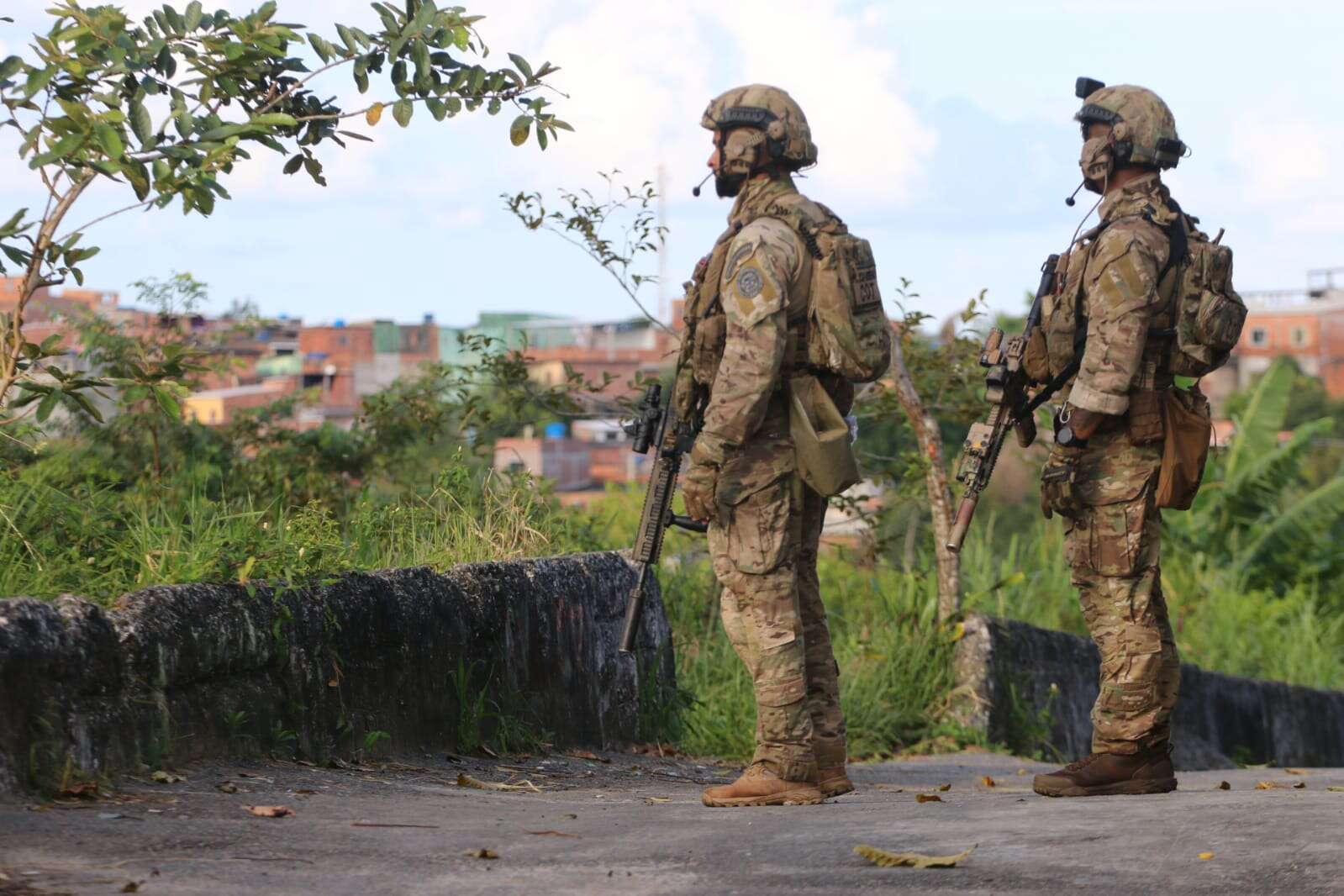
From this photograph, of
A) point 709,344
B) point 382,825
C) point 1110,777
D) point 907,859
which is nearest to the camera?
point 907,859

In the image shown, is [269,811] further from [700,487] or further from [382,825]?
[700,487]

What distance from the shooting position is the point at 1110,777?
5305 millimetres

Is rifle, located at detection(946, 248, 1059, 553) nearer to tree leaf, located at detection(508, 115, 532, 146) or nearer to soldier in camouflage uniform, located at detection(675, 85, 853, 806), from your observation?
soldier in camouflage uniform, located at detection(675, 85, 853, 806)

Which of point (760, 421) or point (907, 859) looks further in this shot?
point (760, 421)

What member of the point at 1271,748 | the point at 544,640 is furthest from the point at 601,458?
the point at 544,640

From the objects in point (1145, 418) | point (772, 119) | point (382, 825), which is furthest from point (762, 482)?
point (382, 825)

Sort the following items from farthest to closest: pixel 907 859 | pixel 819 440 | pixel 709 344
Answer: pixel 709 344
pixel 819 440
pixel 907 859

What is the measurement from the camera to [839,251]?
509 cm

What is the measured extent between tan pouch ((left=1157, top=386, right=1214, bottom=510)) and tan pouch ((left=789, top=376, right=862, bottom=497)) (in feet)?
3.23

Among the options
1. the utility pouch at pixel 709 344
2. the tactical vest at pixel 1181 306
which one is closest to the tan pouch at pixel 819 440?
the utility pouch at pixel 709 344

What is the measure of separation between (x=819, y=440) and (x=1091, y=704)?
5.41m

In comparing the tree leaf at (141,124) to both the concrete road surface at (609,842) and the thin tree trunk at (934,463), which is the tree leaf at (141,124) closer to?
the concrete road surface at (609,842)

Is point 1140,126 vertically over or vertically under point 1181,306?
over

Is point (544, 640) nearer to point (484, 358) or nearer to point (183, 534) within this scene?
point (183, 534)
